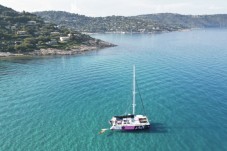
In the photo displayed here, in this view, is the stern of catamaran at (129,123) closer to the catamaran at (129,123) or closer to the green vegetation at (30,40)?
the catamaran at (129,123)

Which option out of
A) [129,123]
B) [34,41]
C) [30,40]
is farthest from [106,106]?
[30,40]

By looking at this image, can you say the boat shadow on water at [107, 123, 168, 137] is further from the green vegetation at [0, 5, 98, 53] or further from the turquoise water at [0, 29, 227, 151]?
the green vegetation at [0, 5, 98, 53]

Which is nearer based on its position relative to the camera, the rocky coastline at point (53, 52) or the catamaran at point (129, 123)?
the catamaran at point (129, 123)

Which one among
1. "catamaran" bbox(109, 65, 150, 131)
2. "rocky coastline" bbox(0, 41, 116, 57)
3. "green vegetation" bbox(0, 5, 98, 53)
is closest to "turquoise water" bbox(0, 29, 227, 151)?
"catamaran" bbox(109, 65, 150, 131)

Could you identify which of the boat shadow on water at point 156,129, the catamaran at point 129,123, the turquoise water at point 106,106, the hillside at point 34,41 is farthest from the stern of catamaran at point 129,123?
the hillside at point 34,41

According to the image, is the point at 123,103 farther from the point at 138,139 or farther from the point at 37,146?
the point at 37,146

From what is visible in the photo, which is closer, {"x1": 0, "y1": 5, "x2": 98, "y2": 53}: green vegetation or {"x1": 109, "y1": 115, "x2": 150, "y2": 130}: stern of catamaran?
{"x1": 109, "y1": 115, "x2": 150, "y2": 130}: stern of catamaran

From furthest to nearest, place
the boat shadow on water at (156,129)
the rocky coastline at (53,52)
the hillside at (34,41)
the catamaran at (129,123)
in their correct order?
the hillside at (34,41) < the rocky coastline at (53,52) < the catamaran at (129,123) < the boat shadow on water at (156,129)

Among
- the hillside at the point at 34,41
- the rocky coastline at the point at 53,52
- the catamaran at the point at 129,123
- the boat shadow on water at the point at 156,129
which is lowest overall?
the boat shadow on water at the point at 156,129
